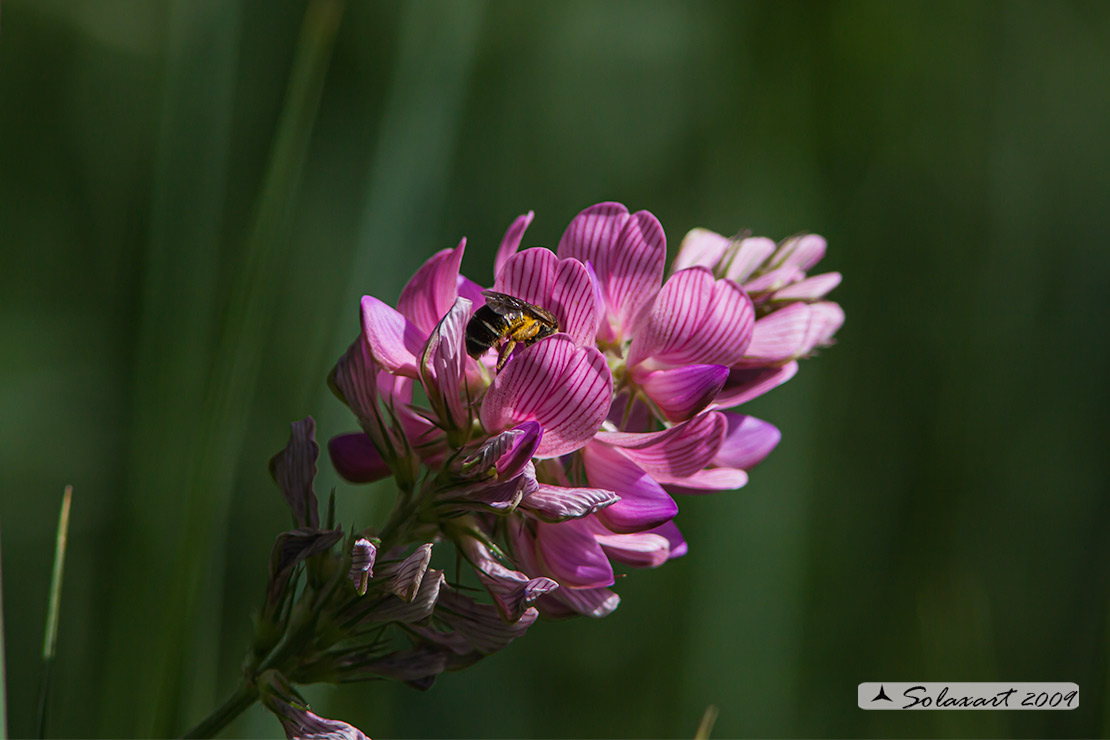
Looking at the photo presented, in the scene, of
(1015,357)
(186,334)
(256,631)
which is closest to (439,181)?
(186,334)

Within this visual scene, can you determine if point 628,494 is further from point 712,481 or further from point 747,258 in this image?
point 747,258

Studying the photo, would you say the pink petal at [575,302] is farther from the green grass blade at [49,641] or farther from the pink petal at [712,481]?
the green grass blade at [49,641]

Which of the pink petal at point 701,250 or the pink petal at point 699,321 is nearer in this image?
the pink petal at point 699,321

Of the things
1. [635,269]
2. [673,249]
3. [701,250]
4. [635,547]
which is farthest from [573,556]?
[673,249]

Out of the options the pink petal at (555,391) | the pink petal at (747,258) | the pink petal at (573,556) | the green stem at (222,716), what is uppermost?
the pink petal at (747,258)

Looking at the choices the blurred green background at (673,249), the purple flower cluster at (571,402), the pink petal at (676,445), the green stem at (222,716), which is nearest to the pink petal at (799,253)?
the purple flower cluster at (571,402)

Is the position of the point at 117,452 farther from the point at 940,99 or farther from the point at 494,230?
the point at 940,99
